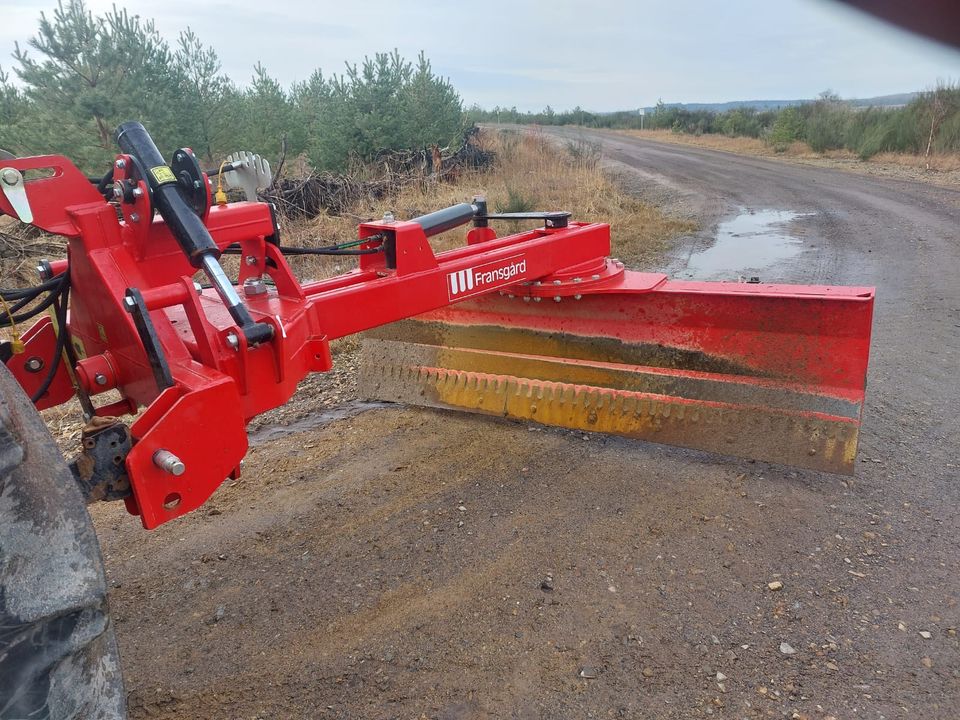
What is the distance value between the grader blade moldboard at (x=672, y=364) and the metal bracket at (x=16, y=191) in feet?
7.77

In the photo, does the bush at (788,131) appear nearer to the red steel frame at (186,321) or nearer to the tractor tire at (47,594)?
the red steel frame at (186,321)

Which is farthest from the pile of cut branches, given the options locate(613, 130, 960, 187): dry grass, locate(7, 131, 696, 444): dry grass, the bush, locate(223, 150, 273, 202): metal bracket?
the bush

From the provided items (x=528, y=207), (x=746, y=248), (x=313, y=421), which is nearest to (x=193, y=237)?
(x=313, y=421)

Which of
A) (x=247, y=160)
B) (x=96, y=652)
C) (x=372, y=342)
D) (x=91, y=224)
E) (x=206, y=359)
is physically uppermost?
(x=247, y=160)

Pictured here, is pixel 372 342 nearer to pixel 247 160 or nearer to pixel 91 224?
pixel 247 160

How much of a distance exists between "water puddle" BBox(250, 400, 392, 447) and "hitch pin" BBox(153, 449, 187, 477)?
2.09 m

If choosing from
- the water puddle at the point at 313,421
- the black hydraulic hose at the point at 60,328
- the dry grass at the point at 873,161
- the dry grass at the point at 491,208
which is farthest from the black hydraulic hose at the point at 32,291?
the dry grass at the point at 873,161

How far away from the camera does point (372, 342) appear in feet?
13.6

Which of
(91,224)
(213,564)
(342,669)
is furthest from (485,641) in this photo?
(91,224)

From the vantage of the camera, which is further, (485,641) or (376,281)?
(376,281)

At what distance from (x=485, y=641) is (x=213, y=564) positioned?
1.15 m

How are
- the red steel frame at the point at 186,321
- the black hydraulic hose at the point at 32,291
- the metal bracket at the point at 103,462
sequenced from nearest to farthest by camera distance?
the metal bracket at the point at 103,462 < the red steel frame at the point at 186,321 < the black hydraulic hose at the point at 32,291

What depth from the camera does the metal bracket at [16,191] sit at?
1778 millimetres

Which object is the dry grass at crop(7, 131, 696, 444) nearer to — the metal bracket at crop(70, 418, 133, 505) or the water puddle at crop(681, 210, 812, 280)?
the water puddle at crop(681, 210, 812, 280)
